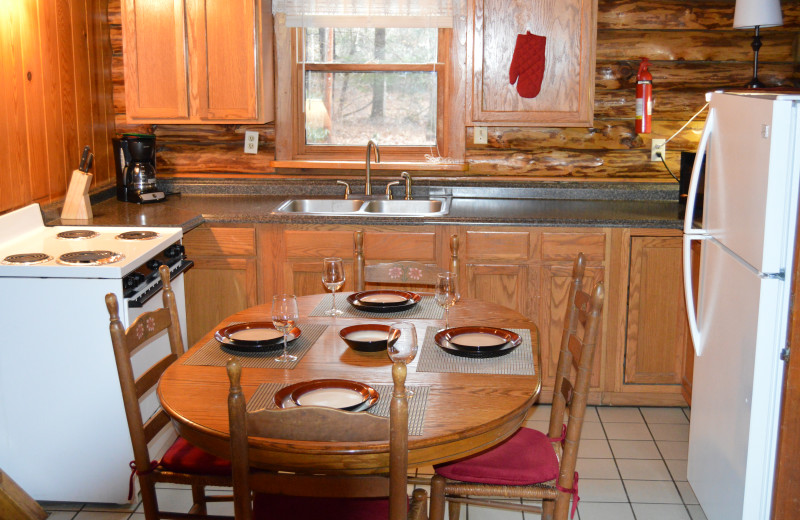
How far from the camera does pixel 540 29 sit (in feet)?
12.8

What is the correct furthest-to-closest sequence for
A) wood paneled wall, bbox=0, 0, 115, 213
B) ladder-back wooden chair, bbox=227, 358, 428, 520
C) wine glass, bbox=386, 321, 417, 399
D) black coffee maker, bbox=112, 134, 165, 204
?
black coffee maker, bbox=112, 134, 165, 204 → wood paneled wall, bbox=0, 0, 115, 213 → wine glass, bbox=386, 321, 417, 399 → ladder-back wooden chair, bbox=227, 358, 428, 520

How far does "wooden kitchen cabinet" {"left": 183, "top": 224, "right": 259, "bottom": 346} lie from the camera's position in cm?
381

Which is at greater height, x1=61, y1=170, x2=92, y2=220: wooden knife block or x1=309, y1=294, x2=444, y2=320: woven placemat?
x1=61, y1=170, x2=92, y2=220: wooden knife block

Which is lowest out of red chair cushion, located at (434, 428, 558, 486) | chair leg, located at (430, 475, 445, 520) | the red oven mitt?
chair leg, located at (430, 475, 445, 520)

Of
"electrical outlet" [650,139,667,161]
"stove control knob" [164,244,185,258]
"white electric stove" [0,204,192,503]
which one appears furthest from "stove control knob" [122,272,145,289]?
"electrical outlet" [650,139,667,161]

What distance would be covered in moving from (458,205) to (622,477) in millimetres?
1512

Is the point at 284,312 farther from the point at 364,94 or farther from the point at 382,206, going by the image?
→ the point at 364,94

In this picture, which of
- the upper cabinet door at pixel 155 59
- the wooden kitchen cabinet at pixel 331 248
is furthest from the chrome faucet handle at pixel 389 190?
the upper cabinet door at pixel 155 59

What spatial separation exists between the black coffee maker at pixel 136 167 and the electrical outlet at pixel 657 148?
8.01 feet

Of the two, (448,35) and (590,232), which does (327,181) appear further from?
(590,232)

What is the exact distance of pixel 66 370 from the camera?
284 cm

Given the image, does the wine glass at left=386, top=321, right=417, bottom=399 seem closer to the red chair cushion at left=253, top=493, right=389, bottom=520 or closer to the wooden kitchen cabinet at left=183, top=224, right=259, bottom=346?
the red chair cushion at left=253, top=493, right=389, bottom=520

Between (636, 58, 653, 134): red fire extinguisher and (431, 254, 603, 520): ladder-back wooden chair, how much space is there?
1.81 m

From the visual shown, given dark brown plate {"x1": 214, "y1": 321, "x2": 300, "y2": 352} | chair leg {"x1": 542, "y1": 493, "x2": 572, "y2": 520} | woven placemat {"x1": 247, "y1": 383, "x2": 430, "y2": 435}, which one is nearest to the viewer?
woven placemat {"x1": 247, "y1": 383, "x2": 430, "y2": 435}
